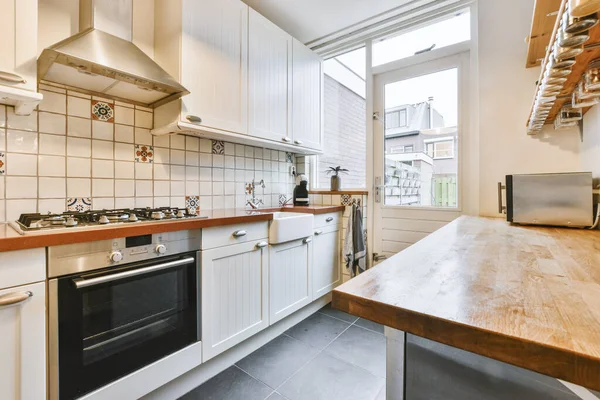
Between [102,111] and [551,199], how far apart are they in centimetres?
251

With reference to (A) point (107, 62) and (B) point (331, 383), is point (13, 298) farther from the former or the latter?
(B) point (331, 383)

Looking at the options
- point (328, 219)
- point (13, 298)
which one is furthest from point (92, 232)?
point (328, 219)

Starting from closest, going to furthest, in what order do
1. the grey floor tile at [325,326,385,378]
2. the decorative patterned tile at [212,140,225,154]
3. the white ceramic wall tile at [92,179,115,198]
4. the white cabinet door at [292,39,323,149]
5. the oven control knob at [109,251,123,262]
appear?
the oven control knob at [109,251,123,262] < the white ceramic wall tile at [92,179,115,198] < the grey floor tile at [325,326,385,378] < the decorative patterned tile at [212,140,225,154] < the white cabinet door at [292,39,323,149]

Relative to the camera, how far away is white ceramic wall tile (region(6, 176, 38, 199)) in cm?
128

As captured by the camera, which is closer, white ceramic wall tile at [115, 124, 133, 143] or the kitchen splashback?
the kitchen splashback

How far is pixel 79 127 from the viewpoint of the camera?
148cm

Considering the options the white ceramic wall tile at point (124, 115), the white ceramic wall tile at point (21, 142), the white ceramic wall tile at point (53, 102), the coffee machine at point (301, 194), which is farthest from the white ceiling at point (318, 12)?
the white ceramic wall tile at point (21, 142)

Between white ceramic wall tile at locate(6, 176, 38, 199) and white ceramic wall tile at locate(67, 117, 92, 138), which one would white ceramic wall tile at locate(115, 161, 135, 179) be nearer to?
white ceramic wall tile at locate(67, 117, 92, 138)

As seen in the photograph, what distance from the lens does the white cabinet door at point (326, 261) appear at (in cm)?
226

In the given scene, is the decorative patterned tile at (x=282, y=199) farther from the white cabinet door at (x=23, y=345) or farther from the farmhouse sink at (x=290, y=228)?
the white cabinet door at (x=23, y=345)

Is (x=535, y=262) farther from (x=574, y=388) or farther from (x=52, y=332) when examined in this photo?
(x=52, y=332)

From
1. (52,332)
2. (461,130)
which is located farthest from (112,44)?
(461,130)

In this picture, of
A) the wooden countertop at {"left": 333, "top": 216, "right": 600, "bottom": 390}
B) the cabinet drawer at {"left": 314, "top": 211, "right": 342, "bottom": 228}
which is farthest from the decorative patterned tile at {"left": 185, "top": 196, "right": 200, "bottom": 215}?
the wooden countertop at {"left": 333, "top": 216, "right": 600, "bottom": 390}

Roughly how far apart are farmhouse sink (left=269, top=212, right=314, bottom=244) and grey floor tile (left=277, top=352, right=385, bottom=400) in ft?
2.58
